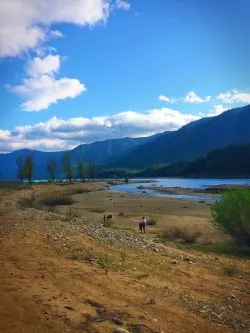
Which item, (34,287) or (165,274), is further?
(165,274)

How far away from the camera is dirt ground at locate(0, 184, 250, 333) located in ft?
31.0

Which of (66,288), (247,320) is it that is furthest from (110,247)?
(247,320)

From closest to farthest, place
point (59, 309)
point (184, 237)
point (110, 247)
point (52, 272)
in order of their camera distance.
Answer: point (59, 309), point (52, 272), point (110, 247), point (184, 237)

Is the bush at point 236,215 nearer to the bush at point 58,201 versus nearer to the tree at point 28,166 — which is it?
the bush at point 58,201

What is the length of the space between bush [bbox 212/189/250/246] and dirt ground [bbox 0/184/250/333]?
24.0 ft

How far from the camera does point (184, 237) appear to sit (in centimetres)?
2908

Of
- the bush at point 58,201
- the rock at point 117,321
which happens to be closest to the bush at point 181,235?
the rock at point 117,321

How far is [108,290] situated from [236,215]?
16.0 meters

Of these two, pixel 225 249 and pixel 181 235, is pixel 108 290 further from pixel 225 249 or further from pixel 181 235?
pixel 181 235

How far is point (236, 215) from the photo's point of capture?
26.0 m

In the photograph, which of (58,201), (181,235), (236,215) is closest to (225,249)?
(236,215)

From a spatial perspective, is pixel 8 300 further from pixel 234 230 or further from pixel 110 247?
pixel 234 230

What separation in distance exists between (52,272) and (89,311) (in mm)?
3338

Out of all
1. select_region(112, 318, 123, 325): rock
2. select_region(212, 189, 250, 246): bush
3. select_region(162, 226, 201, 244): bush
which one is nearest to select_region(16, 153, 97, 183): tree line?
select_region(162, 226, 201, 244): bush
